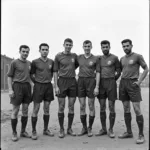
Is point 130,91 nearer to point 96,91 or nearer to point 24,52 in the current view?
point 96,91

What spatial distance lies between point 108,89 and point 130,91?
569 mm

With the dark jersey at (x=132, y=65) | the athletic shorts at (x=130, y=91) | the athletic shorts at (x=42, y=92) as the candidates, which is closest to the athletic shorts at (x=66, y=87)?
the athletic shorts at (x=42, y=92)

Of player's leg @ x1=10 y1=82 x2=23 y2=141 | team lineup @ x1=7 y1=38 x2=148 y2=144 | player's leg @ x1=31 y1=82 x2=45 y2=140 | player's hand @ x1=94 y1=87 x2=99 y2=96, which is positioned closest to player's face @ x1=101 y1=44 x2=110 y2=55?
team lineup @ x1=7 y1=38 x2=148 y2=144

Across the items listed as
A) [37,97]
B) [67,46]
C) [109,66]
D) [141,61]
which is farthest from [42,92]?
[141,61]

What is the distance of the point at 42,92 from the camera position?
504 cm

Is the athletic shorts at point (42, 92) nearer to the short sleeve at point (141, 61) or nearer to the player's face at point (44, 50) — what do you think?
the player's face at point (44, 50)

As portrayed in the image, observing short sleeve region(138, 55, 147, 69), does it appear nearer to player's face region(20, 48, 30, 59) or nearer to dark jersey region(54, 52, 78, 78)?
dark jersey region(54, 52, 78, 78)

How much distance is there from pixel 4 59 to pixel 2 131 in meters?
28.8

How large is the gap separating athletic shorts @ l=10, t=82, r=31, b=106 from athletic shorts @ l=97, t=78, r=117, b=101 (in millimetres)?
1970

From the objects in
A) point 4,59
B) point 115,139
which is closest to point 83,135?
point 115,139

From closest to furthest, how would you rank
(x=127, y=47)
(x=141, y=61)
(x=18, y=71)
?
(x=141, y=61)
(x=127, y=47)
(x=18, y=71)

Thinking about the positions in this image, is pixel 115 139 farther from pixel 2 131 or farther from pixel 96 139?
pixel 2 131

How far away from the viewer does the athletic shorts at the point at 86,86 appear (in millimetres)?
4996

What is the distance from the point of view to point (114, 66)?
509cm
